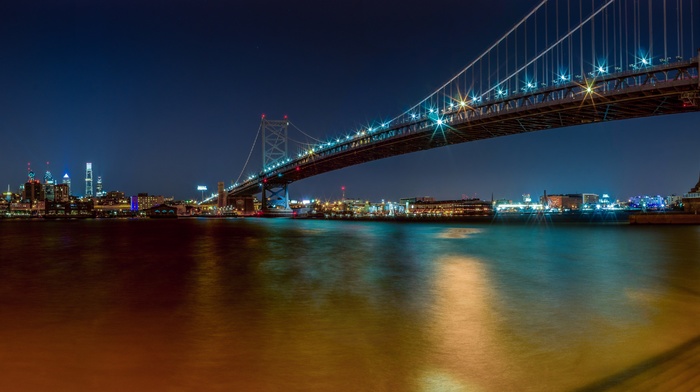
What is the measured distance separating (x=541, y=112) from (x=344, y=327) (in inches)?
1244

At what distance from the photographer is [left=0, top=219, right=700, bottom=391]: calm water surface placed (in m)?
4.04

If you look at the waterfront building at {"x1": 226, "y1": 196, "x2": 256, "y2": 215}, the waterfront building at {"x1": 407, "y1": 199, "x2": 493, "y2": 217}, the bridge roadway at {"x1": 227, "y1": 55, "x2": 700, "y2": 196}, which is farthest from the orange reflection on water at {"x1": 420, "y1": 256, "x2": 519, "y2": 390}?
the waterfront building at {"x1": 407, "y1": 199, "x2": 493, "y2": 217}

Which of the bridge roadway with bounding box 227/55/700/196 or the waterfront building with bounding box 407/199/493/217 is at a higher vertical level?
the bridge roadway with bounding box 227/55/700/196

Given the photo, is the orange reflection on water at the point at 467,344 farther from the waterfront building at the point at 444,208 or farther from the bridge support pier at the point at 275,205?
the waterfront building at the point at 444,208

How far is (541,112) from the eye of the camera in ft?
108

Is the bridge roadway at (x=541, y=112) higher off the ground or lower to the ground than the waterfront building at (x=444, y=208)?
higher

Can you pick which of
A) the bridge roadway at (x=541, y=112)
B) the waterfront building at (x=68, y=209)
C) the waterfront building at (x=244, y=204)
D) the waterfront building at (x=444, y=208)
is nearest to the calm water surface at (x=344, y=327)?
the bridge roadway at (x=541, y=112)

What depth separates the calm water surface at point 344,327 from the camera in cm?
404

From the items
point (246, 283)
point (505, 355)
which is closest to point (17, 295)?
point (246, 283)

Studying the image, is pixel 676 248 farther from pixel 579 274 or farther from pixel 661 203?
pixel 661 203

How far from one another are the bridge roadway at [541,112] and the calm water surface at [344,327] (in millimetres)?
19451

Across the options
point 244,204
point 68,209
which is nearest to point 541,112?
point 244,204

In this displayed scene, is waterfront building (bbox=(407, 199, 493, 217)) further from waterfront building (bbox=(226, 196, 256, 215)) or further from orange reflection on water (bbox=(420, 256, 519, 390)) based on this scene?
orange reflection on water (bbox=(420, 256, 519, 390))

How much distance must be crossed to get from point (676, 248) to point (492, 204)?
152 m
